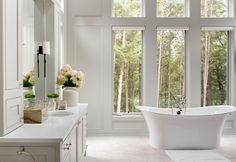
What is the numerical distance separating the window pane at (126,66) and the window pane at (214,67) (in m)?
1.41

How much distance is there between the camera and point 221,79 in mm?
6613

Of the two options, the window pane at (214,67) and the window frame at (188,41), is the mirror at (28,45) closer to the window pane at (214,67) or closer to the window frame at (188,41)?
the window frame at (188,41)

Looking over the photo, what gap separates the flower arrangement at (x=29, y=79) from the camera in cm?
339

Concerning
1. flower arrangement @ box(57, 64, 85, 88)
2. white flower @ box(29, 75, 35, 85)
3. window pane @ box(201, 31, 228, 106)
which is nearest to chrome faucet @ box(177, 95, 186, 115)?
window pane @ box(201, 31, 228, 106)

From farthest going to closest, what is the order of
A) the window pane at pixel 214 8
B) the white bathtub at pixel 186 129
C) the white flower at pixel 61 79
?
1. the window pane at pixel 214 8
2. the white bathtub at pixel 186 129
3. the white flower at pixel 61 79

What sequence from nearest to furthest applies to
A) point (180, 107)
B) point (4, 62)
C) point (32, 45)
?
point (4, 62) → point (32, 45) → point (180, 107)

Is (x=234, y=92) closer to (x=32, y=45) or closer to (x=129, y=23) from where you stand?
(x=129, y=23)

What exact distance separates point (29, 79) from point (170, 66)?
3733mm

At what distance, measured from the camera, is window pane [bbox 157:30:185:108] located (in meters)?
6.48

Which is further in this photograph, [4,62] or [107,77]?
[107,77]

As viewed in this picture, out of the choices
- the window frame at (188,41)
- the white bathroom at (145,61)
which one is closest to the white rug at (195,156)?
the white bathroom at (145,61)

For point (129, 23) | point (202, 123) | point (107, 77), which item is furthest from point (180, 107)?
point (129, 23)

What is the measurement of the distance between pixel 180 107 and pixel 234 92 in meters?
1.32

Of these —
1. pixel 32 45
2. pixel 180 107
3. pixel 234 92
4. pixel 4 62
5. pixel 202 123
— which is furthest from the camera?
pixel 234 92
